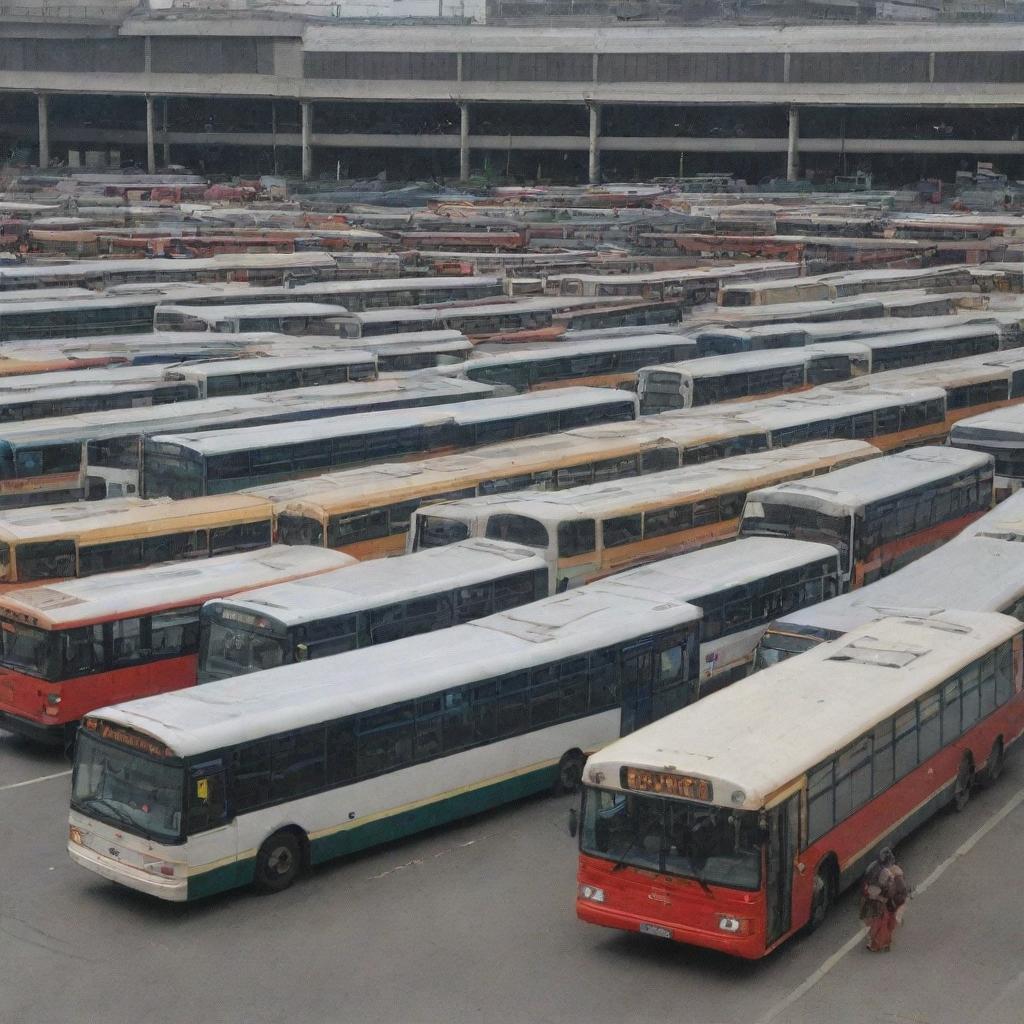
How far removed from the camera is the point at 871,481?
2575cm

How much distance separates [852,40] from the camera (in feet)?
320

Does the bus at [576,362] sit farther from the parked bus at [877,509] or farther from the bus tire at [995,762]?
the bus tire at [995,762]

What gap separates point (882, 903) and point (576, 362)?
2671cm

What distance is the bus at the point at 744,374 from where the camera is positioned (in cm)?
3562

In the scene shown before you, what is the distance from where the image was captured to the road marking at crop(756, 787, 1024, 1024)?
12992mm

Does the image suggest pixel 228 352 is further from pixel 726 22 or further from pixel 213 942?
pixel 726 22

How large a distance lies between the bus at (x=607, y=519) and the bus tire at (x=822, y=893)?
870cm

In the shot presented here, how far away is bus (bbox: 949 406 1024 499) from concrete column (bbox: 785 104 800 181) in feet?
238

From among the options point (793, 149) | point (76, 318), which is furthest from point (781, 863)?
point (793, 149)

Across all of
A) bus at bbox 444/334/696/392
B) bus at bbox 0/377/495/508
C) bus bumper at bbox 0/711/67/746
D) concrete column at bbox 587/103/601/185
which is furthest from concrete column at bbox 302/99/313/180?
bus bumper at bbox 0/711/67/746

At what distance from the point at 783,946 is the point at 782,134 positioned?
96.3m

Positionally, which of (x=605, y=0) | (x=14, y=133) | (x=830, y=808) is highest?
(x=605, y=0)

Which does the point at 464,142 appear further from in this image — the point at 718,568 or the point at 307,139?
the point at 718,568

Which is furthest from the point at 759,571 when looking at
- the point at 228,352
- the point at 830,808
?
the point at 228,352
